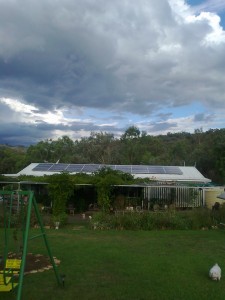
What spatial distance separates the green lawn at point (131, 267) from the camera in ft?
24.3

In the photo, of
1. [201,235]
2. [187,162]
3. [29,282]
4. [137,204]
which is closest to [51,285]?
[29,282]

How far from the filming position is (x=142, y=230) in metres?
16.7

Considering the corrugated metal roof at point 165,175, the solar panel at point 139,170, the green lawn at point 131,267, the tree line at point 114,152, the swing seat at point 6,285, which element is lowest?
the green lawn at point 131,267

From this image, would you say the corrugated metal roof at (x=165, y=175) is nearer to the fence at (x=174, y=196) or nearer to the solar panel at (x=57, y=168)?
the solar panel at (x=57, y=168)

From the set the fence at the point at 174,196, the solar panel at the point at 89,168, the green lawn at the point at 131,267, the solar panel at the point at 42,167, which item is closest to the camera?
the green lawn at the point at 131,267

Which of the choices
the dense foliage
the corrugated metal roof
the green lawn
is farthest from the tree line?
the green lawn

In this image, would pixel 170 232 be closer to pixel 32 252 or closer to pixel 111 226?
pixel 111 226

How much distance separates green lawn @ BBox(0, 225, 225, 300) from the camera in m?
7.40

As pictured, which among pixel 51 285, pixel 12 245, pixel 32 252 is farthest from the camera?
pixel 12 245

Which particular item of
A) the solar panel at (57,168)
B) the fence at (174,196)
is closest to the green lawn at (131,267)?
the fence at (174,196)

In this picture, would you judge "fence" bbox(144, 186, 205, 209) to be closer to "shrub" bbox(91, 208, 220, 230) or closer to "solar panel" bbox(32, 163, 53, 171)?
"shrub" bbox(91, 208, 220, 230)

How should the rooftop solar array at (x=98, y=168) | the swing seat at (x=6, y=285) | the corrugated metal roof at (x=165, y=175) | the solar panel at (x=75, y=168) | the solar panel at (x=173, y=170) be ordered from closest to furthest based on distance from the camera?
the swing seat at (x=6, y=285) < the corrugated metal roof at (x=165, y=175) < the solar panel at (x=75, y=168) < the rooftop solar array at (x=98, y=168) < the solar panel at (x=173, y=170)

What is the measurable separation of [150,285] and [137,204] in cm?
1689

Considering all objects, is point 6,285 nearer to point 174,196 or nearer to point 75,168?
point 174,196
